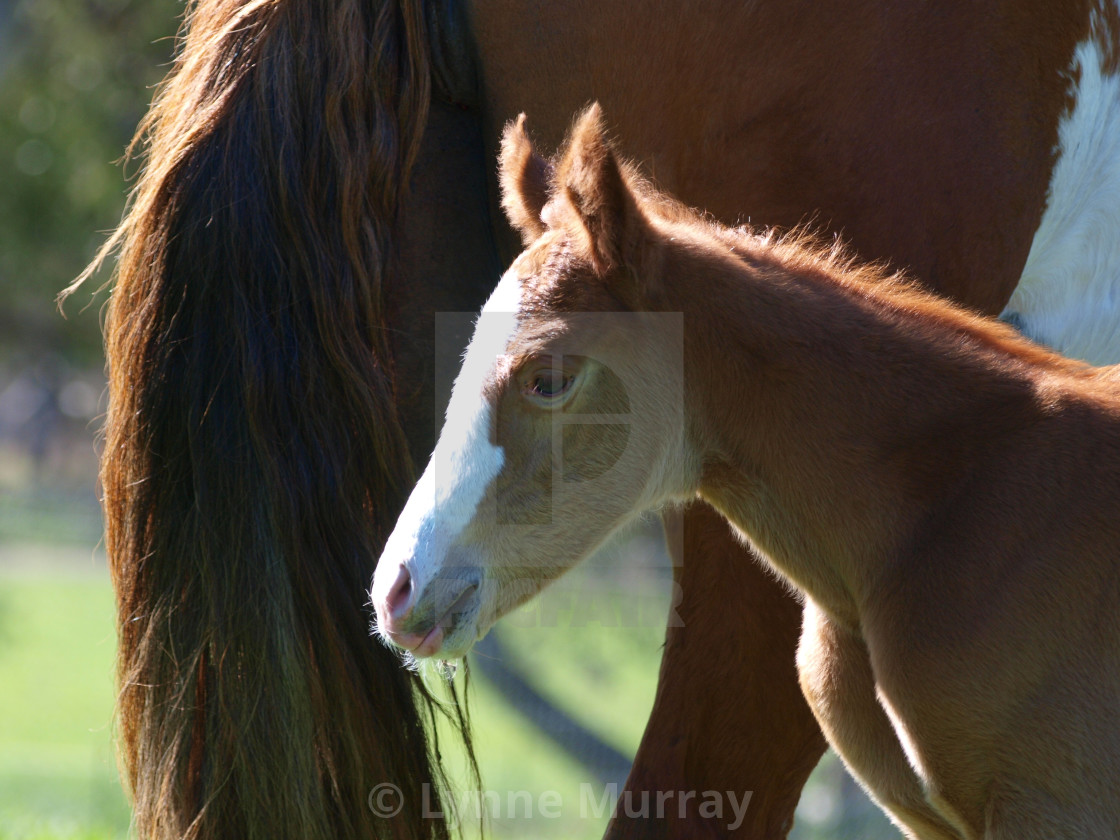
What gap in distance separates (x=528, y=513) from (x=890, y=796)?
34.2 inches

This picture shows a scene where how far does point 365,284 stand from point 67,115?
5667 millimetres

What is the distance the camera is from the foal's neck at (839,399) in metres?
2.02

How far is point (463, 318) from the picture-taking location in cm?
248

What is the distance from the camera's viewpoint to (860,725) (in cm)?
211

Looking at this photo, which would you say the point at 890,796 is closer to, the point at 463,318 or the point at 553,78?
the point at 463,318

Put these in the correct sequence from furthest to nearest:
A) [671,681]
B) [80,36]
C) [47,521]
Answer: [47,521] < [80,36] < [671,681]

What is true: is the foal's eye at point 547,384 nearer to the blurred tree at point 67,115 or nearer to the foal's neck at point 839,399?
the foal's neck at point 839,399

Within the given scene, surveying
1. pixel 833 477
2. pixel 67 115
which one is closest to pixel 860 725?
pixel 833 477

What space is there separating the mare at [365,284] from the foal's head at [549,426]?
1.29ft

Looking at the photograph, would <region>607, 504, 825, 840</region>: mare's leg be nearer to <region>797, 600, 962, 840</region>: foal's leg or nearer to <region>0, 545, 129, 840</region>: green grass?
<region>797, 600, 962, 840</region>: foal's leg

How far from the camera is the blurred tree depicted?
6750 mm

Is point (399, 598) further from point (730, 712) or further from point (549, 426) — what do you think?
point (730, 712)

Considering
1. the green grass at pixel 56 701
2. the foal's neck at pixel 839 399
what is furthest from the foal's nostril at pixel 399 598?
the green grass at pixel 56 701

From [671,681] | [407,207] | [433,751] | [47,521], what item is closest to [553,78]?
[407,207]
